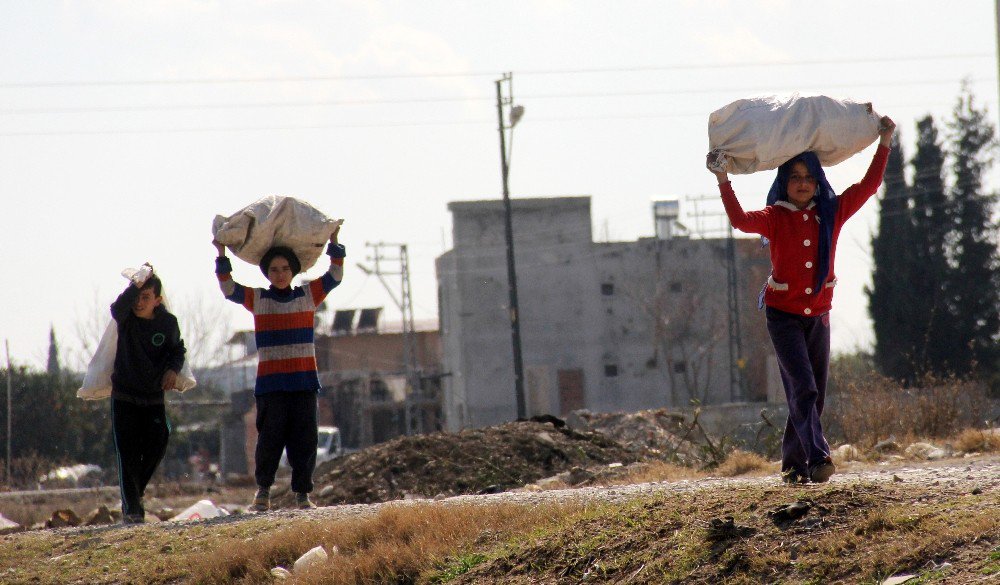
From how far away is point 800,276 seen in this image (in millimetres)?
6957

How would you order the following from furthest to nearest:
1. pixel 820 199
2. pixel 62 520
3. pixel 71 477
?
pixel 71 477, pixel 62 520, pixel 820 199

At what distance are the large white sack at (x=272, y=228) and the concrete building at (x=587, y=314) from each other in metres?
47.4

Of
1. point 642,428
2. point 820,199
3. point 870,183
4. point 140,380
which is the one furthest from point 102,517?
point 642,428

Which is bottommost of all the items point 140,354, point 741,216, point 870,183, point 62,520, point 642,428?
point 62,520

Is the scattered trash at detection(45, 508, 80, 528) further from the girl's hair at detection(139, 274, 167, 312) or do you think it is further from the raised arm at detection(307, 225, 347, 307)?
the raised arm at detection(307, 225, 347, 307)

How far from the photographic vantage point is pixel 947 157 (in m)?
50.9

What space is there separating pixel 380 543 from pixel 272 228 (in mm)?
3313

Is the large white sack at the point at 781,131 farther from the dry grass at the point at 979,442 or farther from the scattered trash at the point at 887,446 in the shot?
the scattered trash at the point at 887,446

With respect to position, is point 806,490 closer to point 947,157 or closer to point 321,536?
point 321,536

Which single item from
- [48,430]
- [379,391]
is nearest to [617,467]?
[48,430]

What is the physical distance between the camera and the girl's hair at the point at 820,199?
275 inches

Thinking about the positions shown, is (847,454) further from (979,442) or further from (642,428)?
(642,428)

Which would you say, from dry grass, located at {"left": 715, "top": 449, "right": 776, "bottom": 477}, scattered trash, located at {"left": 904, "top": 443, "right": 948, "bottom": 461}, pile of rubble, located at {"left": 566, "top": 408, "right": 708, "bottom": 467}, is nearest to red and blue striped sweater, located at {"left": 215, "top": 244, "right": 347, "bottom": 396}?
dry grass, located at {"left": 715, "top": 449, "right": 776, "bottom": 477}

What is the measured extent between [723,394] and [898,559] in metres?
56.3
